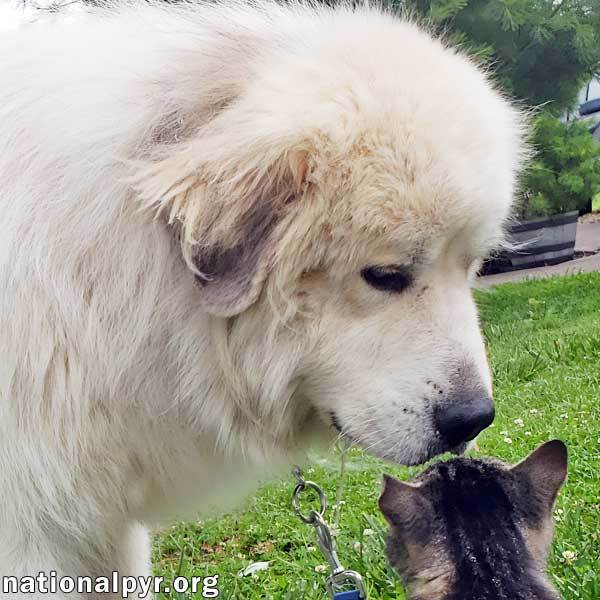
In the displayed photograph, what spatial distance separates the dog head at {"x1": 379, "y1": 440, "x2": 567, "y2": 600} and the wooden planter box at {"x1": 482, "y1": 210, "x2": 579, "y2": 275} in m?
8.57

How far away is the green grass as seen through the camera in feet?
9.55

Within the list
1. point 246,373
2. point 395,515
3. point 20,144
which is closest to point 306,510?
point 395,515

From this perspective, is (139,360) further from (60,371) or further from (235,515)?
(235,515)

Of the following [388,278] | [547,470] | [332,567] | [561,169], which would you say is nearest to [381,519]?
[332,567]

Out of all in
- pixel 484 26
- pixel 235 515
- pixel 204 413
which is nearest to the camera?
pixel 204 413

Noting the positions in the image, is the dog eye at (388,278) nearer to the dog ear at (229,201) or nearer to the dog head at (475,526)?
the dog ear at (229,201)

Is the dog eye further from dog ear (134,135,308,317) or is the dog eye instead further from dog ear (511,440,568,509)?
dog ear (511,440,568,509)

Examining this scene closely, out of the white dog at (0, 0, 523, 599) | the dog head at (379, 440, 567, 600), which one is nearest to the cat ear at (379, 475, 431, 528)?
the dog head at (379, 440, 567, 600)

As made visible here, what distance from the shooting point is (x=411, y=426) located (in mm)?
1949

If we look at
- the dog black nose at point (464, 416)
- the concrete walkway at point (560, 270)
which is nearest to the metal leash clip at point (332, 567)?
the dog black nose at point (464, 416)

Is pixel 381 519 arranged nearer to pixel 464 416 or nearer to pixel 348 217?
pixel 464 416

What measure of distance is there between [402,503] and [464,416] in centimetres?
37

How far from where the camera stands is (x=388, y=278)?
189 centimetres

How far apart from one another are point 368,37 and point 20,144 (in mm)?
931
